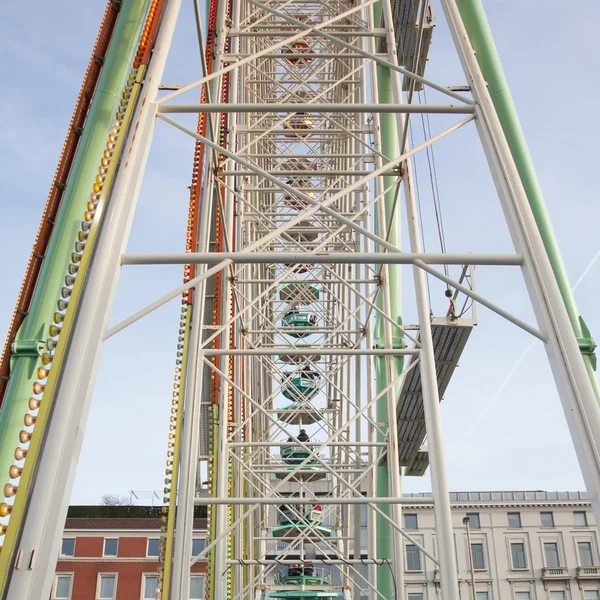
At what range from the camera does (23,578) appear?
3.74 meters

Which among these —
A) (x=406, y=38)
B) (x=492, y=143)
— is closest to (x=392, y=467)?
(x=492, y=143)

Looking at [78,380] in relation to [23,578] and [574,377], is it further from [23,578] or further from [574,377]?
[574,377]

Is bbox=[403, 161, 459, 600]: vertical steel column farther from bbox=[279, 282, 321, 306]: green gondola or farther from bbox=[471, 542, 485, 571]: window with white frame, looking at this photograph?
bbox=[471, 542, 485, 571]: window with white frame

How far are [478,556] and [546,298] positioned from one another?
3748 cm

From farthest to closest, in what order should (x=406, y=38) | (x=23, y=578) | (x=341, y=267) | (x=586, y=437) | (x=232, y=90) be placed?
(x=341, y=267) → (x=406, y=38) → (x=232, y=90) → (x=586, y=437) → (x=23, y=578)

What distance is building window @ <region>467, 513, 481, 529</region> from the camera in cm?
3984

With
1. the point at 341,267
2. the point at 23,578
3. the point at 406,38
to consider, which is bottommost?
the point at 23,578

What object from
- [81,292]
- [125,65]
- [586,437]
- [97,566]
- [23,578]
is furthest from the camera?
[97,566]

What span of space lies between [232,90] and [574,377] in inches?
313

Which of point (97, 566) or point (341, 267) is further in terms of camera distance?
point (97, 566)

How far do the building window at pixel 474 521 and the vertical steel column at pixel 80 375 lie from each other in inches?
1500

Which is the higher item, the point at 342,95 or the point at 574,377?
the point at 342,95

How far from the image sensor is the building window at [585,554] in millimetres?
39344

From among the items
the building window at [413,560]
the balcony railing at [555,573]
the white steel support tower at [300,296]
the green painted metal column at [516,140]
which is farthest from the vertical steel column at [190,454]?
the balcony railing at [555,573]
